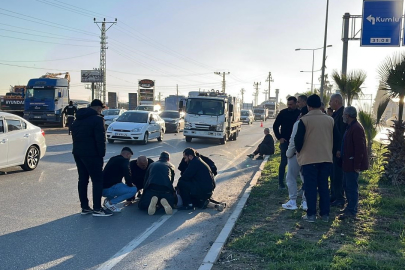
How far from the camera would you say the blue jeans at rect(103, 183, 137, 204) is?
7.57 metres

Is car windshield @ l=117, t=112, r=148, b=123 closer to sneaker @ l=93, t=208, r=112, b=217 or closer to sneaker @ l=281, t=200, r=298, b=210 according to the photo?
sneaker @ l=93, t=208, r=112, b=217

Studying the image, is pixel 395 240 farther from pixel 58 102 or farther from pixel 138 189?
pixel 58 102

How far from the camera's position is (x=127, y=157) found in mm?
7648

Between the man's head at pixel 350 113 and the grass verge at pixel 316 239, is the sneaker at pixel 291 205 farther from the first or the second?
the man's head at pixel 350 113

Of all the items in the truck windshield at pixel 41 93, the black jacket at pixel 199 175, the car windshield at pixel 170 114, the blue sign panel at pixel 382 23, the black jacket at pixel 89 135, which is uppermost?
the blue sign panel at pixel 382 23

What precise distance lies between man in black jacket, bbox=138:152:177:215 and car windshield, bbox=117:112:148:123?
13651 mm

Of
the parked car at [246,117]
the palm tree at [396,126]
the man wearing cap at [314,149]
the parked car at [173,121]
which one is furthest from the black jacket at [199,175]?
the parked car at [246,117]

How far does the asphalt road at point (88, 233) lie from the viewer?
200 inches

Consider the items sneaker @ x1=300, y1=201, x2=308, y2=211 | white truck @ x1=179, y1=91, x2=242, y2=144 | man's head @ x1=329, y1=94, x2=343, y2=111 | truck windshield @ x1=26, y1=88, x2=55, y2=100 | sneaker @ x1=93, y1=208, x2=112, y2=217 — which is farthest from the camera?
truck windshield @ x1=26, y1=88, x2=55, y2=100

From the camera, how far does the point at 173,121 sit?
3056 cm

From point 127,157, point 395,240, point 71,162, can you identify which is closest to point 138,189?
point 127,157

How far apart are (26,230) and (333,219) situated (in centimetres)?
487

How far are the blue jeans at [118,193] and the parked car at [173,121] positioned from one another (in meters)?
22.6

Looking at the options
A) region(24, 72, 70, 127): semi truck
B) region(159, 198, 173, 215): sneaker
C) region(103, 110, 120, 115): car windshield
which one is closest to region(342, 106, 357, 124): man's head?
region(159, 198, 173, 215): sneaker
